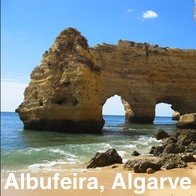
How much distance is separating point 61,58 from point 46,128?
6226 mm

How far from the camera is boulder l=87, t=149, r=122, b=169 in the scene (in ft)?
38.1

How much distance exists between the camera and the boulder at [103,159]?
11609mm

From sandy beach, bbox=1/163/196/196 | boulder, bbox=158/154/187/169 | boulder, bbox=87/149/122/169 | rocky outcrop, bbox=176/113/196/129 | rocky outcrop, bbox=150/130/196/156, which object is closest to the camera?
sandy beach, bbox=1/163/196/196

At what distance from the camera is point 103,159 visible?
39.3ft

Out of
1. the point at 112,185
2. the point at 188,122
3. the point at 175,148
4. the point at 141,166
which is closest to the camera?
the point at 112,185

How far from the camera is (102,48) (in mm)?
49500

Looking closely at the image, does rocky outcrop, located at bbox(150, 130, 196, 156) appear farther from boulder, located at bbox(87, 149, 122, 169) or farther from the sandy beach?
the sandy beach

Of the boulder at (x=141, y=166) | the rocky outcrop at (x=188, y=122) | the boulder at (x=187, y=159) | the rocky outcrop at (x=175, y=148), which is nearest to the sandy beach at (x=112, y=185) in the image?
the boulder at (x=141, y=166)

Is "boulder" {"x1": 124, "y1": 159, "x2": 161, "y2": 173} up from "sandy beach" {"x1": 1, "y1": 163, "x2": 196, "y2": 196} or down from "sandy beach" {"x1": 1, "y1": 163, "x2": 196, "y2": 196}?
up

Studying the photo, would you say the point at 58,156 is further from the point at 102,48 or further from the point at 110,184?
the point at 102,48

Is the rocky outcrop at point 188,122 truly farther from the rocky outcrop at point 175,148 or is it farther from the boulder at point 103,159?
the boulder at point 103,159

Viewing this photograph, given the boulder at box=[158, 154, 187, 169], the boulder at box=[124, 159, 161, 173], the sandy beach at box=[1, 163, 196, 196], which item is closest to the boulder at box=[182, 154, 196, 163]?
the boulder at box=[158, 154, 187, 169]

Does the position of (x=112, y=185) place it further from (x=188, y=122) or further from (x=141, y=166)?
(x=188, y=122)

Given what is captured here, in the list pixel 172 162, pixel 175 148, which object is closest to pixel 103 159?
pixel 172 162
